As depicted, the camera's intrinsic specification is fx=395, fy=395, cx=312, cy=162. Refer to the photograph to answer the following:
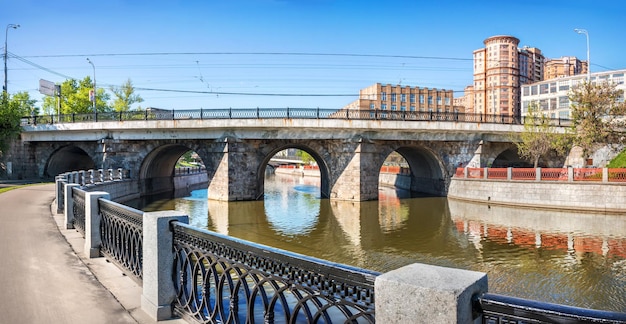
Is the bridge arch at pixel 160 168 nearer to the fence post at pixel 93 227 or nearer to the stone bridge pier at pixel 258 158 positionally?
the stone bridge pier at pixel 258 158

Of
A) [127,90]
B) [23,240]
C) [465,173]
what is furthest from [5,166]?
[465,173]

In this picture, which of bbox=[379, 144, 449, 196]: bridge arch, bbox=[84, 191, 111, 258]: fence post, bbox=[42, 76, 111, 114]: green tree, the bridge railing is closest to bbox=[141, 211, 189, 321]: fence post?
the bridge railing

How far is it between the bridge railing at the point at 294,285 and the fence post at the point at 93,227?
3.64 feet

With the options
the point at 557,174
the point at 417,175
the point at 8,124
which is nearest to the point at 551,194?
the point at 557,174

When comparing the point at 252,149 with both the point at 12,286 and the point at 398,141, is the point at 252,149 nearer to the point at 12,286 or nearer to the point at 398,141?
the point at 398,141

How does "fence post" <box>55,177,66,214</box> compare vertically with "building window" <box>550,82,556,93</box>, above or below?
below

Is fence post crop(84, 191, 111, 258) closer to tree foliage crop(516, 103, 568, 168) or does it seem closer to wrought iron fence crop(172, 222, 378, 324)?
wrought iron fence crop(172, 222, 378, 324)

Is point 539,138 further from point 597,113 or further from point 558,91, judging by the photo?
point 558,91

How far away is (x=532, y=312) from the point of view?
6.56 ft

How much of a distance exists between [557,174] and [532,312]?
2686 cm

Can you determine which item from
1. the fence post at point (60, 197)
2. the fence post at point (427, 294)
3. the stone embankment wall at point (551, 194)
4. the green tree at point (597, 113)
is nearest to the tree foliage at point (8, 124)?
the fence post at point (60, 197)

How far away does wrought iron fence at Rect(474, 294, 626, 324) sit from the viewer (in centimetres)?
185

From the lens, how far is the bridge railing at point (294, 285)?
211cm

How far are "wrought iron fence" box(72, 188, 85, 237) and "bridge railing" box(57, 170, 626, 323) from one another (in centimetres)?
340
